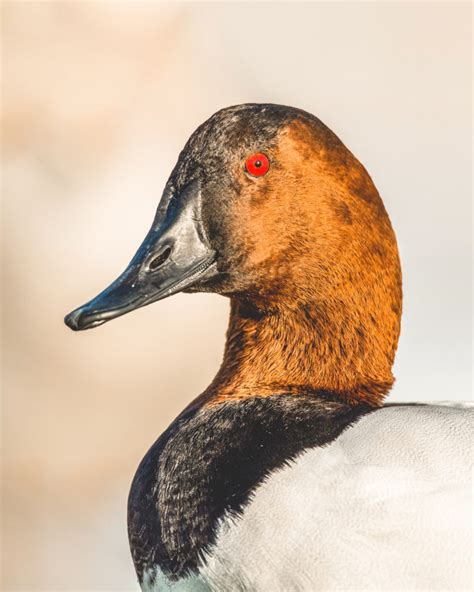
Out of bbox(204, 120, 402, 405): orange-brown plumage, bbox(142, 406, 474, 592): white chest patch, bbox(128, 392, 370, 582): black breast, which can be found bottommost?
bbox(142, 406, 474, 592): white chest patch

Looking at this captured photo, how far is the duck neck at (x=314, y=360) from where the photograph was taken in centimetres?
170

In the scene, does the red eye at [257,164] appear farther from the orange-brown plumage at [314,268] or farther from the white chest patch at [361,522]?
the white chest patch at [361,522]

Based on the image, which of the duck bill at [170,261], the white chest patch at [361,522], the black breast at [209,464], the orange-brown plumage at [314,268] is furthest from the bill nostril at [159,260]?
→ the white chest patch at [361,522]

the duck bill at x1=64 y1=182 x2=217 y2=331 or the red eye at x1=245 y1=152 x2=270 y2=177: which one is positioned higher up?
the red eye at x1=245 y1=152 x2=270 y2=177

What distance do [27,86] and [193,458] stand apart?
10.7 ft

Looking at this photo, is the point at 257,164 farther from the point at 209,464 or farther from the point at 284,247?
the point at 209,464

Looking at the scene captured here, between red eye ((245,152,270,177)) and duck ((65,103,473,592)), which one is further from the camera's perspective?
red eye ((245,152,270,177))

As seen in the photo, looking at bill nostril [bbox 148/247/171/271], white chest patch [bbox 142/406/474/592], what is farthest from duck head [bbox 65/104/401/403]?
white chest patch [bbox 142/406/474/592]

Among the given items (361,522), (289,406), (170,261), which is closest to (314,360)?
(289,406)

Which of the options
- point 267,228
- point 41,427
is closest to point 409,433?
point 267,228

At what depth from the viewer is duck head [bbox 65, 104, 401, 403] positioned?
1683mm

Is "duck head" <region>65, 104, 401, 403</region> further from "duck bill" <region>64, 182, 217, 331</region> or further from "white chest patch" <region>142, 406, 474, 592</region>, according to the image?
"white chest patch" <region>142, 406, 474, 592</region>

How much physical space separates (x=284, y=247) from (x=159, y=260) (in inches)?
7.3

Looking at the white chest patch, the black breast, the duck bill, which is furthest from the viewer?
the duck bill
